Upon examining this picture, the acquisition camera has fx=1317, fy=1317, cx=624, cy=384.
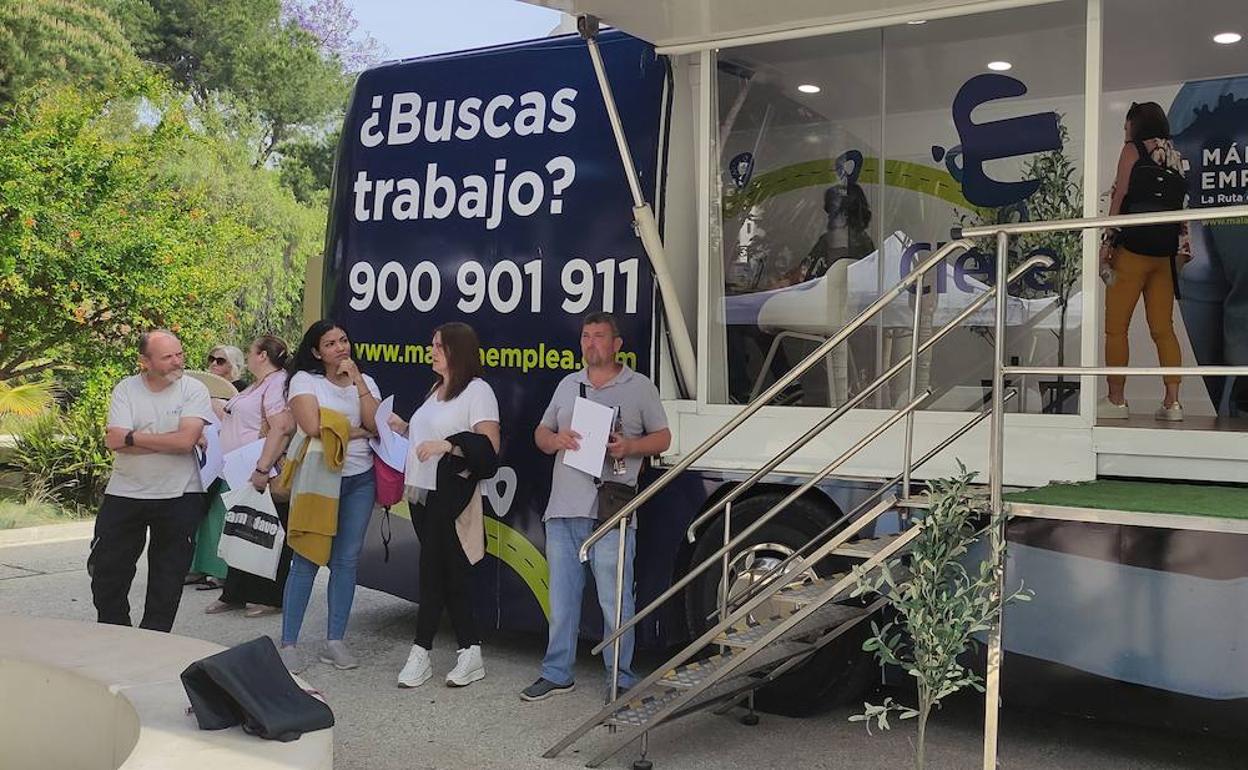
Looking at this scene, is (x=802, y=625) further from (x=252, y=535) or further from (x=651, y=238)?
(x=252, y=535)

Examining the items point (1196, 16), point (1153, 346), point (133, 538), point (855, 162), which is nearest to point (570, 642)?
point (133, 538)

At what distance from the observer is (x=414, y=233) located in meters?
7.00

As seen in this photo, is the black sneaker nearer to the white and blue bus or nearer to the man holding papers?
the man holding papers

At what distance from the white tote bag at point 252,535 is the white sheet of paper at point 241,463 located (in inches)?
5.2

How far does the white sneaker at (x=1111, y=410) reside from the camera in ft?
17.7

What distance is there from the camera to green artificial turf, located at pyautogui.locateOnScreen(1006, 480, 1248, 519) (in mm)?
4172

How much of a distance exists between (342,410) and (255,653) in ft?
10.5

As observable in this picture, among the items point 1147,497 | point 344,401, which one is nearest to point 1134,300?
point 1147,497

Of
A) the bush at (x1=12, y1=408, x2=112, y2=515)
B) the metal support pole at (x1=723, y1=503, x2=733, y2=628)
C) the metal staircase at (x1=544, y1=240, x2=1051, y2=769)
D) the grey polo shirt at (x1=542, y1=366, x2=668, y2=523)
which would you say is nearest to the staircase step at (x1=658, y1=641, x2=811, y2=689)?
the metal staircase at (x1=544, y1=240, x2=1051, y2=769)

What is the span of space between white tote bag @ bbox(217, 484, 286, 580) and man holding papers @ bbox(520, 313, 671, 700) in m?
1.98

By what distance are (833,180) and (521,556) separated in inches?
94.5

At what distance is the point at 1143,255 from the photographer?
6.70m

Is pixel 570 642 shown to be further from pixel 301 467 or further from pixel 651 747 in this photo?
pixel 301 467

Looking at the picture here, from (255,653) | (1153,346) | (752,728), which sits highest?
(1153,346)
